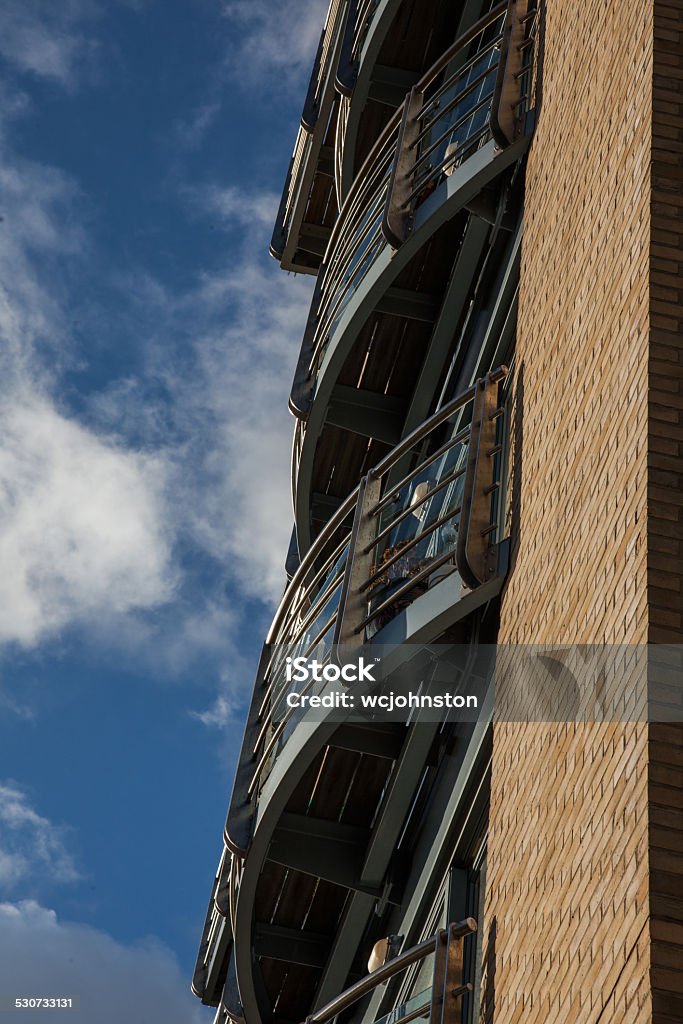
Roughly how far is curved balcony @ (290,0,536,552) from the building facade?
0.03 m

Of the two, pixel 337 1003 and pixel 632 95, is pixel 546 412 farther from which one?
pixel 337 1003

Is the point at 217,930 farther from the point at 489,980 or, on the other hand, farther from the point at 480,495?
the point at 489,980

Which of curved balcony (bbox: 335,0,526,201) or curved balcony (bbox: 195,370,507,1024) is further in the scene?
curved balcony (bbox: 335,0,526,201)

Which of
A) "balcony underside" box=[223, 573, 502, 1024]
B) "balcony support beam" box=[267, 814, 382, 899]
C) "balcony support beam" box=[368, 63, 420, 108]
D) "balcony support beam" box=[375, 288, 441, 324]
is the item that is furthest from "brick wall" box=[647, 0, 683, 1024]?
"balcony support beam" box=[368, 63, 420, 108]

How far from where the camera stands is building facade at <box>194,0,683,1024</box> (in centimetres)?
596

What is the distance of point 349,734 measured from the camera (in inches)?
421

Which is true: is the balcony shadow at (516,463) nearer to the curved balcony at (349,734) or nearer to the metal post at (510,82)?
the curved balcony at (349,734)

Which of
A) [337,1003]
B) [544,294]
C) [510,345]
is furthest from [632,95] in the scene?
[337,1003]

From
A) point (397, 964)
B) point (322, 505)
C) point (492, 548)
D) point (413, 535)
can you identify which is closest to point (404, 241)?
point (413, 535)

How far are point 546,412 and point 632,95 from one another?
5.82 feet

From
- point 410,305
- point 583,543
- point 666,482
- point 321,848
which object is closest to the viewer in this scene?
point 666,482

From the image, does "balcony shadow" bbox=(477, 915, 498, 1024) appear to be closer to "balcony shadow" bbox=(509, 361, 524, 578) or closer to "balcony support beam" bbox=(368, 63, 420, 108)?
"balcony shadow" bbox=(509, 361, 524, 578)

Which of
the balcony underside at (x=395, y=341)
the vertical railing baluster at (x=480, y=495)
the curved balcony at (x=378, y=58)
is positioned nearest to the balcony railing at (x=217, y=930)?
the balcony underside at (x=395, y=341)

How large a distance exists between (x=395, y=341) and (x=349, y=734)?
492cm
